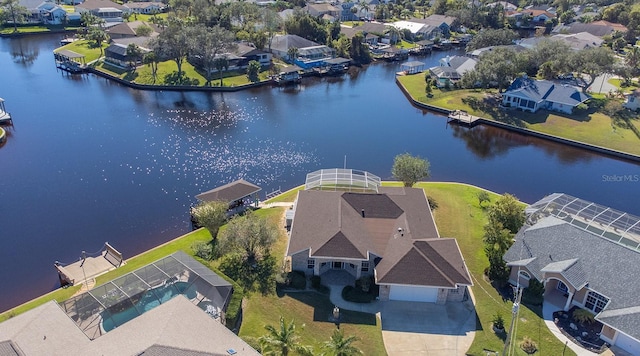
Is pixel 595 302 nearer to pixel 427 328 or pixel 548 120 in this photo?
pixel 427 328

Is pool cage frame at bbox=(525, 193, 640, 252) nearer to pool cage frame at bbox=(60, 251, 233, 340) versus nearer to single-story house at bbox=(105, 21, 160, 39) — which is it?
Answer: pool cage frame at bbox=(60, 251, 233, 340)

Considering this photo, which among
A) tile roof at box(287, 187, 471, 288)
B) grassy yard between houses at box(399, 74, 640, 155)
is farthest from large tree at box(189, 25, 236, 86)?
tile roof at box(287, 187, 471, 288)

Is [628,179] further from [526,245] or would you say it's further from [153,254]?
[153,254]

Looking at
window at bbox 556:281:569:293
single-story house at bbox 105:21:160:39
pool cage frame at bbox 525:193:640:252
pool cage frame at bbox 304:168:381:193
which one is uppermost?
single-story house at bbox 105:21:160:39

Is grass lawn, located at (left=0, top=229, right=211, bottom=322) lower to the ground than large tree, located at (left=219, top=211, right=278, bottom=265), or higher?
lower

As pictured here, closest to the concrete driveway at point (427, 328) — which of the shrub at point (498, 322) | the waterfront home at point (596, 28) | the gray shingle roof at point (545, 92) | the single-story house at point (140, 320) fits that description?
the shrub at point (498, 322)
